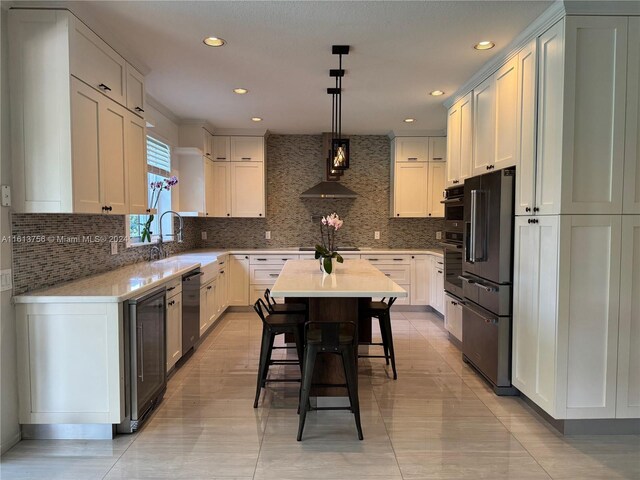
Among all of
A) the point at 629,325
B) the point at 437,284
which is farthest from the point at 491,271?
the point at 437,284

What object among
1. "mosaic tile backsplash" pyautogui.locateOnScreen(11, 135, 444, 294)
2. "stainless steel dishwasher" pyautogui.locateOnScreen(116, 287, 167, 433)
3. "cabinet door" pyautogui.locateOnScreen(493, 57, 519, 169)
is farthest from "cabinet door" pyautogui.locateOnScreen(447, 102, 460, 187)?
"stainless steel dishwasher" pyautogui.locateOnScreen(116, 287, 167, 433)

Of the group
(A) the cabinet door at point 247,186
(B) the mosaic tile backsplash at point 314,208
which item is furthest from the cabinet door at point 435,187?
(A) the cabinet door at point 247,186

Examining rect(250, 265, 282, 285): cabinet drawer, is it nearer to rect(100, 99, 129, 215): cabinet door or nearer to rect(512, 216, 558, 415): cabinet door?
rect(100, 99, 129, 215): cabinet door

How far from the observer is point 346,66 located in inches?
128

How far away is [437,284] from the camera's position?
519 cm

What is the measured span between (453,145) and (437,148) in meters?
1.65

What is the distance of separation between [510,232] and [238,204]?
3880mm

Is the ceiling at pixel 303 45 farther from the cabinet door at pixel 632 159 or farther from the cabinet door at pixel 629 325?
the cabinet door at pixel 629 325

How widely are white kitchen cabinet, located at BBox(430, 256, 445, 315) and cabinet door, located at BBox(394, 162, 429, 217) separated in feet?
2.76

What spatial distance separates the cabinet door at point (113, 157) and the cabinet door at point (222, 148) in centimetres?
267

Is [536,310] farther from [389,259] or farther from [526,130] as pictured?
[389,259]

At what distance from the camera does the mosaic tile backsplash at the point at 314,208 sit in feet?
19.8

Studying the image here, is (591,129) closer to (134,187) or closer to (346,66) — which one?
(346,66)

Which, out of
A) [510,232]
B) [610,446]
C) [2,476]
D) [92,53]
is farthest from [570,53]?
[2,476]
